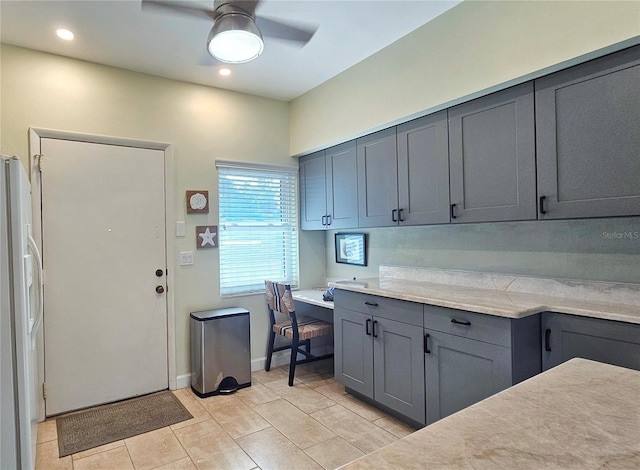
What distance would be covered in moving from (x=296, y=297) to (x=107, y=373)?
1685 mm

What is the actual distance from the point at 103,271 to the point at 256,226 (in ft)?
4.63

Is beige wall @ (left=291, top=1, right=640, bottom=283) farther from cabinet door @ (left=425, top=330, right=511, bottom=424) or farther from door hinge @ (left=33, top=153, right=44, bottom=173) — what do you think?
door hinge @ (left=33, top=153, right=44, bottom=173)

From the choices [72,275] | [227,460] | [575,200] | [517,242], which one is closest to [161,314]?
[72,275]

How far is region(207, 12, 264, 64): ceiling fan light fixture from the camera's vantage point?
2133 millimetres

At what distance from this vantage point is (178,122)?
3484 millimetres

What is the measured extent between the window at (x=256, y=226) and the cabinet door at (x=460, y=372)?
6.60 feet

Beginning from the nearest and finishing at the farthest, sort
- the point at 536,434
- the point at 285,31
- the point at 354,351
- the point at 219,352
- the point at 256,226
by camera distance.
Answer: the point at 536,434 < the point at 285,31 < the point at 354,351 < the point at 219,352 < the point at 256,226

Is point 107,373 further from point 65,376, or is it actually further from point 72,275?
point 72,275

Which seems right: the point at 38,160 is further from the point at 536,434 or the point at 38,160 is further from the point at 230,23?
the point at 536,434

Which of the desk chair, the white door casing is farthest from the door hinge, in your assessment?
the desk chair

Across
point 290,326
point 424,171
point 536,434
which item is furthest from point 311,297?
point 536,434

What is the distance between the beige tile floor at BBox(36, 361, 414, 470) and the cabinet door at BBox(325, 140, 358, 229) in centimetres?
149

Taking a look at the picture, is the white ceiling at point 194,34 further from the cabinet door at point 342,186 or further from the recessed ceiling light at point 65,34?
the cabinet door at point 342,186

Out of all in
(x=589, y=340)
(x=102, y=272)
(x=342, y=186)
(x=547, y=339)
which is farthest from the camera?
(x=342, y=186)
